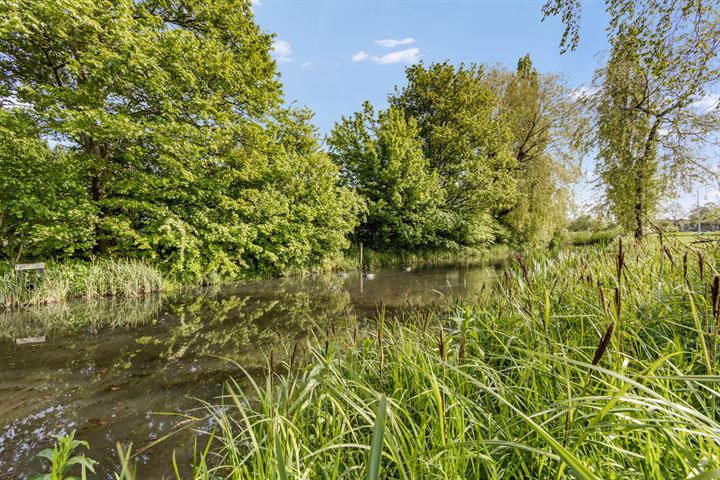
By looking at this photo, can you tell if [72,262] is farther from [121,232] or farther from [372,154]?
[372,154]

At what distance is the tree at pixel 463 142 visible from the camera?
18.4 meters

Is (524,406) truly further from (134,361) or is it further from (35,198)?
(35,198)

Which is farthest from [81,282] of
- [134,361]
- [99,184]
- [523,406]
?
[523,406]

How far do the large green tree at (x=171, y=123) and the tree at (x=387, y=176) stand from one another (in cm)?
400

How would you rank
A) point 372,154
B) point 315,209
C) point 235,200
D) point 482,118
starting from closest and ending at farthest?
point 235,200 < point 315,209 < point 372,154 < point 482,118

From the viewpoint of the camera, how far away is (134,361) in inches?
156

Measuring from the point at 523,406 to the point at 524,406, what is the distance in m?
0.07

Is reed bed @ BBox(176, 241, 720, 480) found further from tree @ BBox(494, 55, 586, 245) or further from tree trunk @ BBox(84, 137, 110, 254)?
tree @ BBox(494, 55, 586, 245)

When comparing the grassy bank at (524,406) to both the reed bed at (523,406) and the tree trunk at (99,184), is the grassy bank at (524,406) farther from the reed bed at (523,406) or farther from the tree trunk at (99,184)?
the tree trunk at (99,184)

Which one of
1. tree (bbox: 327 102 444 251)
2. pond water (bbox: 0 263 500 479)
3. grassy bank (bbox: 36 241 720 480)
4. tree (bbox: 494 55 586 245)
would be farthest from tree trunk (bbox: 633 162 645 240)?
tree (bbox: 494 55 586 245)

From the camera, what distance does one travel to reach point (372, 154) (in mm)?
16219

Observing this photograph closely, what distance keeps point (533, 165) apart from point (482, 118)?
14.0 feet

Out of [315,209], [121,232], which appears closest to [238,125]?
[315,209]

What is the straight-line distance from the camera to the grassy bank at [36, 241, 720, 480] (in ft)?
2.83
